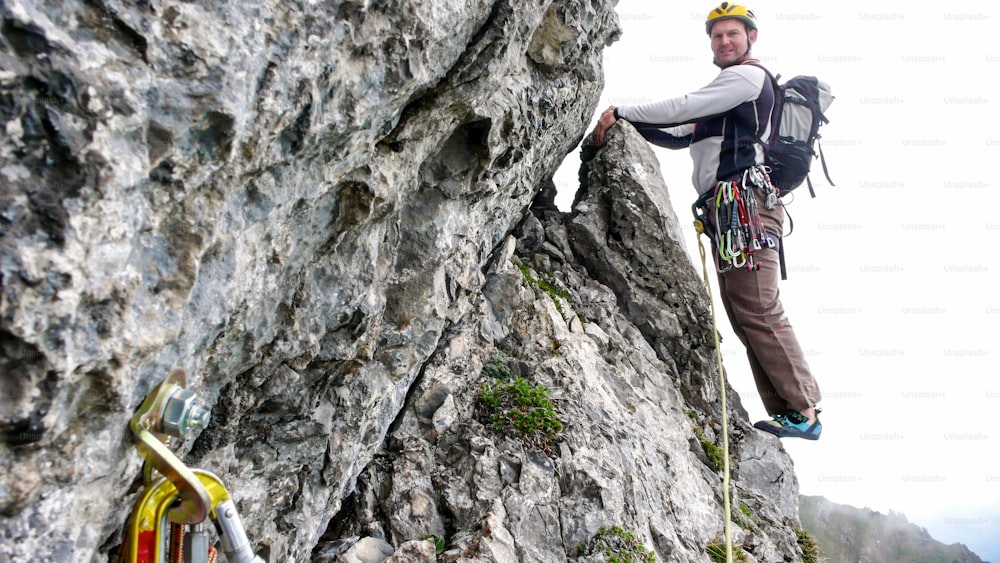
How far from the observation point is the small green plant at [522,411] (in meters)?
5.82

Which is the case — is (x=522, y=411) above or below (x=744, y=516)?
above

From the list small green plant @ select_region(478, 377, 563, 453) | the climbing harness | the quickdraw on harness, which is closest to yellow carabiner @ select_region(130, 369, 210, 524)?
the climbing harness

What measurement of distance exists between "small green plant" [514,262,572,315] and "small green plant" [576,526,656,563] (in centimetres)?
289

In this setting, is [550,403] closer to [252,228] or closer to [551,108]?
[551,108]

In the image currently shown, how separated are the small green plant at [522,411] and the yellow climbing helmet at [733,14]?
237 inches

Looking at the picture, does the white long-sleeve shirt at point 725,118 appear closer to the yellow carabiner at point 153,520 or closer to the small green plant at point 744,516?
the small green plant at point 744,516

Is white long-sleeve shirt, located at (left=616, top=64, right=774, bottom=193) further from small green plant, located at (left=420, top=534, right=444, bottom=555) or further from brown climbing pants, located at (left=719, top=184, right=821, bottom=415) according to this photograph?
small green plant, located at (left=420, top=534, right=444, bottom=555)

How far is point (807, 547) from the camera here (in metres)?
7.68

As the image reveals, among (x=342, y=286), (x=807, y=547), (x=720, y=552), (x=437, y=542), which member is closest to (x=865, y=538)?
(x=807, y=547)

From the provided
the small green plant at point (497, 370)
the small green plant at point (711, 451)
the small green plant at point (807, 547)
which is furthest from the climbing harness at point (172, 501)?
the small green plant at point (807, 547)

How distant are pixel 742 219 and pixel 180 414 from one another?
281 inches

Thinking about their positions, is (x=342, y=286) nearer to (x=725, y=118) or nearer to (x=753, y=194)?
(x=753, y=194)

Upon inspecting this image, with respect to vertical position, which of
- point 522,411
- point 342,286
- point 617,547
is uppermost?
point 342,286

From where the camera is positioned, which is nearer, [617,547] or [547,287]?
[617,547]
